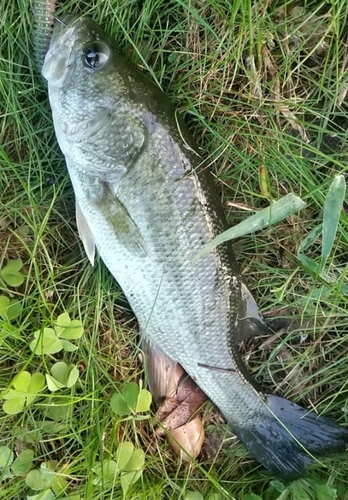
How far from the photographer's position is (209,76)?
2.35 m

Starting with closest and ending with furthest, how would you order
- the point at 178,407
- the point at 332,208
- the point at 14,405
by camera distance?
the point at 332,208 → the point at 14,405 → the point at 178,407

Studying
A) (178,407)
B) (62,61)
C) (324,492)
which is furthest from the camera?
(178,407)

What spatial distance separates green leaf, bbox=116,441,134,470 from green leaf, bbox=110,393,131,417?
0.14 meters

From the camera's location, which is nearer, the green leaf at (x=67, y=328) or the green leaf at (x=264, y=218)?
the green leaf at (x=264, y=218)

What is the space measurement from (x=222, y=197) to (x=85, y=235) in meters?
0.63

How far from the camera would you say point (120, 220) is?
212 cm

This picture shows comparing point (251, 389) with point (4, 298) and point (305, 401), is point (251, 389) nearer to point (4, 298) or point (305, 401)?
point (305, 401)

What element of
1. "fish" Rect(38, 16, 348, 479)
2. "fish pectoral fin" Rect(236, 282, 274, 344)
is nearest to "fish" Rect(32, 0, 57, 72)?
"fish" Rect(38, 16, 348, 479)

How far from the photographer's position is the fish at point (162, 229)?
2057mm

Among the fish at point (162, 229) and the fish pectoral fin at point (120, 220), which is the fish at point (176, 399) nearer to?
the fish at point (162, 229)

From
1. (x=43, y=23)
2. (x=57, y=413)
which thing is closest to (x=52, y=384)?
(x=57, y=413)

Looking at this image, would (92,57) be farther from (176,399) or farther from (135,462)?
(135,462)

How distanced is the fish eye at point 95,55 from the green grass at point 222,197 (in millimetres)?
238

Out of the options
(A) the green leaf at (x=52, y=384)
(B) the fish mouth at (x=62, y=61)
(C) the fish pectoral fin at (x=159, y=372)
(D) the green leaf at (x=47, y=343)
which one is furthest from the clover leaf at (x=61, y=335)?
(B) the fish mouth at (x=62, y=61)
